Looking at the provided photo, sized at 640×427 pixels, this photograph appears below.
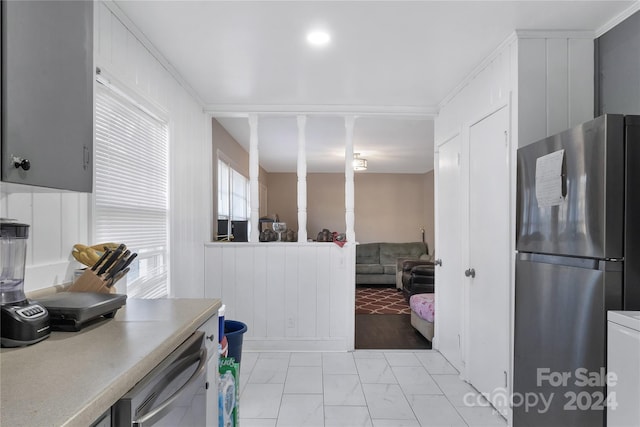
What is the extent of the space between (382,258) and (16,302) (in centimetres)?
673

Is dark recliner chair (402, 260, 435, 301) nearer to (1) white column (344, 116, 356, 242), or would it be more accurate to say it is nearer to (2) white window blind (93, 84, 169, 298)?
(1) white column (344, 116, 356, 242)

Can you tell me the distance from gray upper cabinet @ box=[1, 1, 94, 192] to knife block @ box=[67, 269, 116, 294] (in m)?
0.40

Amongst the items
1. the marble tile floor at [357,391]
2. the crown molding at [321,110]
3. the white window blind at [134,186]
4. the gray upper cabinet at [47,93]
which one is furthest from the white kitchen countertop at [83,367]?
the crown molding at [321,110]

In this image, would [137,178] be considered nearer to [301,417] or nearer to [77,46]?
[77,46]

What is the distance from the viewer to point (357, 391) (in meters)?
2.54

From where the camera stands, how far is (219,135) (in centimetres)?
418

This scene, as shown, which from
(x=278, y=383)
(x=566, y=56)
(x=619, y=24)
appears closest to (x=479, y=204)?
(x=566, y=56)

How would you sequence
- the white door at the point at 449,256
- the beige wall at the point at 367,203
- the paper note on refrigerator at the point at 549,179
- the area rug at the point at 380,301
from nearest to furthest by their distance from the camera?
the paper note on refrigerator at the point at 549,179 < the white door at the point at 449,256 < the area rug at the point at 380,301 < the beige wall at the point at 367,203

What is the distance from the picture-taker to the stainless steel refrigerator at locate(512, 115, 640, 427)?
1.32m

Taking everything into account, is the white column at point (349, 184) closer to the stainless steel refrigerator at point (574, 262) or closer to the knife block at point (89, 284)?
the stainless steel refrigerator at point (574, 262)

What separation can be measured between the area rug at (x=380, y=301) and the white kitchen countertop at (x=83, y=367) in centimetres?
406

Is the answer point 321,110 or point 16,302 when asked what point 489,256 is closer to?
point 321,110

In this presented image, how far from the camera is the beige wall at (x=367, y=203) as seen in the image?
8.11 meters

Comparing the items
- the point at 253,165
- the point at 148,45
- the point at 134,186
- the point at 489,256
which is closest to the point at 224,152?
the point at 253,165
